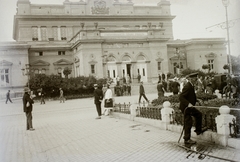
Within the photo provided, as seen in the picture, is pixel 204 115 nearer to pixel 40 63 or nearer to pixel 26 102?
pixel 26 102

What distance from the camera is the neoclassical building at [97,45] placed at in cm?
3447

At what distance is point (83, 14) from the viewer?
41.5m

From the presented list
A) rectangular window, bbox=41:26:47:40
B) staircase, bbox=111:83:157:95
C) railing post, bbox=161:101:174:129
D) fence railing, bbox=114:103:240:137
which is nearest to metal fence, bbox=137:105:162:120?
fence railing, bbox=114:103:240:137

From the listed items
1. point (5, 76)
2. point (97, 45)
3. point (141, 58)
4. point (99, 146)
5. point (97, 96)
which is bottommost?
point (99, 146)

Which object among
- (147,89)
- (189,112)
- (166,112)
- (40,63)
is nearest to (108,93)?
(166,112)

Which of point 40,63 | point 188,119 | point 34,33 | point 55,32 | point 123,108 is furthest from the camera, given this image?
point 55,32

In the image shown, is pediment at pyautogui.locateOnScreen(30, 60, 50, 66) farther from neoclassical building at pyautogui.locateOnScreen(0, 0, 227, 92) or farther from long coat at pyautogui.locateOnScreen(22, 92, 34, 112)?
long coat at pyautogui.locateOnScreen(22, 92, 34, 112)

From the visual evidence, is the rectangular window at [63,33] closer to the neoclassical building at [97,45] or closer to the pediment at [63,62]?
the neoclassical building at [97,45]

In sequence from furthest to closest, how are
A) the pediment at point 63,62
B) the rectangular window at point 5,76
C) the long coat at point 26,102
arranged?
the pediment at point 63,62, the rectangular window at point 5,76, the long coat at point 26,102

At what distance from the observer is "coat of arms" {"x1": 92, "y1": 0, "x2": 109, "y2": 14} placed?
42.2 m

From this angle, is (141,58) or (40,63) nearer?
(141,58)

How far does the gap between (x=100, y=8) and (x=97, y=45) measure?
37.8ft

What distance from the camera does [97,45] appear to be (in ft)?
113

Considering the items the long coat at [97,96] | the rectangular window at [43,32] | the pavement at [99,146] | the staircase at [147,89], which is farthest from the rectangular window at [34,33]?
the pavement at [99,146]
